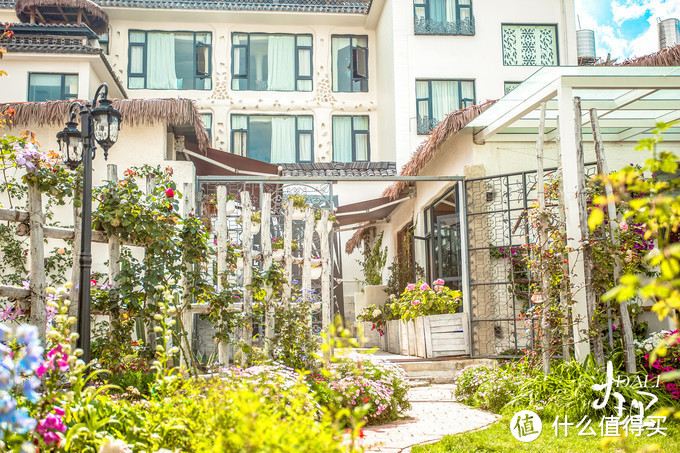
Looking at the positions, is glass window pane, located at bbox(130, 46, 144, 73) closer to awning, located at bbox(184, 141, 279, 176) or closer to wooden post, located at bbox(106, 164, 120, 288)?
awning, located at bbox(184, 141, 279, 176)

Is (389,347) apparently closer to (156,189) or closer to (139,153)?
(139,153)

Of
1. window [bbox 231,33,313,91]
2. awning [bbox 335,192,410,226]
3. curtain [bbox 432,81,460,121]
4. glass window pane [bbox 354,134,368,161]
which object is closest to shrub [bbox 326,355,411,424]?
awning [bbox 335,192,410,226]

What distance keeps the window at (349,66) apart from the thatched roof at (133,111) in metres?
9.75

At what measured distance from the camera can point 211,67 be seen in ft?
66.4

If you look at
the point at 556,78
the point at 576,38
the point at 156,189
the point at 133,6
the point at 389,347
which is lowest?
the point at 389,347

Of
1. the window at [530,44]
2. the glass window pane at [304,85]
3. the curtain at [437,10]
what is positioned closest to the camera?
the curtain at [437,10]

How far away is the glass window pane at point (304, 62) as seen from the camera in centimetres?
2062

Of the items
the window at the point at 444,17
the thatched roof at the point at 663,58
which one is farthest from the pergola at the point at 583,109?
the window at the point at 444,17

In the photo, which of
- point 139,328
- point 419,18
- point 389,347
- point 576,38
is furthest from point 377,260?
point 139,328

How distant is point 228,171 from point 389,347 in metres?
5.11

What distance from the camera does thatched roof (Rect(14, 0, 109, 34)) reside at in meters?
17.6

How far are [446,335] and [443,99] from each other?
9.52 m

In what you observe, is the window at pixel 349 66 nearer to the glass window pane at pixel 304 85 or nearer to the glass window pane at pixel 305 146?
the glass window pane at pixel 304 85

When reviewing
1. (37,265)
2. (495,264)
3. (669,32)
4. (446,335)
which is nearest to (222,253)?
(37,265)
